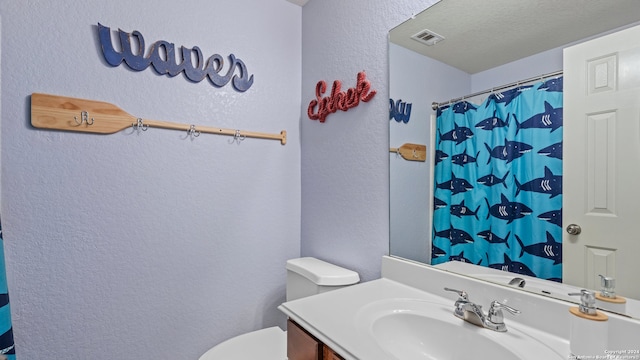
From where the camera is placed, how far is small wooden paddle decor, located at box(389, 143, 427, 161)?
1215mm

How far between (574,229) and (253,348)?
136 centimetres

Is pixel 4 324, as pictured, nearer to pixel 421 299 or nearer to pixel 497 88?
pixel 421 299

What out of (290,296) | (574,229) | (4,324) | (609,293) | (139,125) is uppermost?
(139,125)

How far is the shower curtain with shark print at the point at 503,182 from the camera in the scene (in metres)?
0.83

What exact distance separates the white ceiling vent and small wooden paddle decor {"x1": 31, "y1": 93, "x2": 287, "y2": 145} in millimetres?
1209

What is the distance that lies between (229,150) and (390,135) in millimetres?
886

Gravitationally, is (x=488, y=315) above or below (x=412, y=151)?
below

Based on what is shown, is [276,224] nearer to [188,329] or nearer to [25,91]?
[188,329]

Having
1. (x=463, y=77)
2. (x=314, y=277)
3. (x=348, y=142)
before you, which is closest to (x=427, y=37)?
(x=463, y=77)

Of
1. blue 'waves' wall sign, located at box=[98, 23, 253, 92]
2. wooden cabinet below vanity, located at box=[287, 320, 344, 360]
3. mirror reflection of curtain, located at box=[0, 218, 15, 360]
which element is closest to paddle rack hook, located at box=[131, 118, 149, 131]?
blue 'waves' wall sign, located at box=[98, 23, 253, 92]

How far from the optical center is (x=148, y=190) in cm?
142

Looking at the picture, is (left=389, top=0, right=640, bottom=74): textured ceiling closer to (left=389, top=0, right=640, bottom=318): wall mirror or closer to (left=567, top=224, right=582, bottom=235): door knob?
(left=389, top=0, right=640, bottom=318): wall mirror

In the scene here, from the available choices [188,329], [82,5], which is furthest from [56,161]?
[188,329]

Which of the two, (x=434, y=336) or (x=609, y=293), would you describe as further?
(x=434, y=336)
